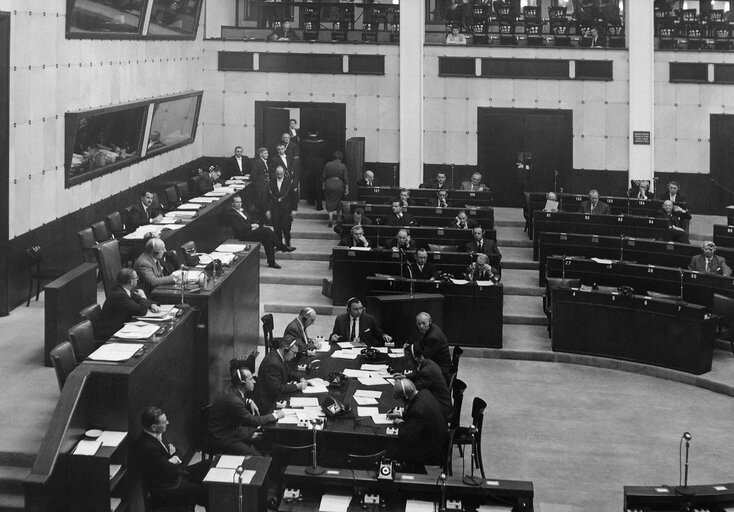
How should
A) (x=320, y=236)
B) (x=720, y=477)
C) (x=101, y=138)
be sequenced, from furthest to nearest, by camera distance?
1. (x=320, y=236)
2. (x=101, y=138)
3. (x=720, y=477)

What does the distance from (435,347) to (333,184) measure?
8.78m

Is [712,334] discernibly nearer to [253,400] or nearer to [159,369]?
[253,400]

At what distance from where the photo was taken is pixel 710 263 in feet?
47.6

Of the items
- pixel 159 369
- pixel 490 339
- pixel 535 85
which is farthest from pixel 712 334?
pixel 535 85

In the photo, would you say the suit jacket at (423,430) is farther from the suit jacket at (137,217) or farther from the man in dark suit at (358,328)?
the suit jacket at (137,217)

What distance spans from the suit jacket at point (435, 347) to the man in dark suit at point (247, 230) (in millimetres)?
6192

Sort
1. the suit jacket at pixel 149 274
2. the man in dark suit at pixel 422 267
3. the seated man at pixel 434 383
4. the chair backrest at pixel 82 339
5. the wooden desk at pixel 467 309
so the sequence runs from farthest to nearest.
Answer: the man in dark suit at pixel 422 267
the wooden desk at pixel 467 309
the suit jacket at pixel 149 274
the seated man at pixel 434 383
the chair backrest at pixel 82 339

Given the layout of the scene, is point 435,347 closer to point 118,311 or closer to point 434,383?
point 434,383

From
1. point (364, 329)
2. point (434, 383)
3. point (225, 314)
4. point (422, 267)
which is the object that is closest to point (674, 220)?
point (422, 267)

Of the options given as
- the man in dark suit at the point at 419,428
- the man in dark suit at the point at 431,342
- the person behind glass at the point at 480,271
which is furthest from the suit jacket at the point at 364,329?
the person behind glass at the point at 480,271

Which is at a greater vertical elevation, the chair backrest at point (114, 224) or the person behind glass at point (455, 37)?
the person behind glass at point (455, 37)

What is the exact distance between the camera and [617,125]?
21766 mm

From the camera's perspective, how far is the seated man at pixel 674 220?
16578 millimetres

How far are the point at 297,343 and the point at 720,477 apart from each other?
15.1 ft
